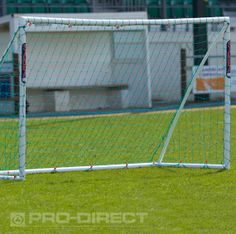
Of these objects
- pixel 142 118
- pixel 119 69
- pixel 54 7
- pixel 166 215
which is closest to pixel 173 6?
pixel 54 7

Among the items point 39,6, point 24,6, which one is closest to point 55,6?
point 39,6

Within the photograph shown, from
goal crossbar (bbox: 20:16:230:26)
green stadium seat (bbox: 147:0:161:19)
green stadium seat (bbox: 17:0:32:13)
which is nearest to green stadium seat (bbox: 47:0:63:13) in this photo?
green stadium seat (bbox: 17:0:32:13)

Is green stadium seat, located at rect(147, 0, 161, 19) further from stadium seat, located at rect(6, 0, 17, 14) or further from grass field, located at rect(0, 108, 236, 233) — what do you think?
grass field, located at rect(0, 108, 236, 233)

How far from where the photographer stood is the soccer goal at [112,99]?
13602 mm

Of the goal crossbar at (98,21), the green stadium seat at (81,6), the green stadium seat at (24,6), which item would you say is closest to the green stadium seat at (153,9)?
the green stadium seat at (81,6)

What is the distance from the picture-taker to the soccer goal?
44.6ft

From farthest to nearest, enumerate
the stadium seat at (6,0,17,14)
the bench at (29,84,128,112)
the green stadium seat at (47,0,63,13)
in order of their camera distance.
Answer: the green stadium seat at (47,0,63,13)
the stadium seat at (6,0,17,14)
the bench at (29,84,128,112)

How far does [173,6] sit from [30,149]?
832 inches

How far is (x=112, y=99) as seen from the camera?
2673 centimetres

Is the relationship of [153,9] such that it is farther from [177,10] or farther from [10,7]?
[10,7]

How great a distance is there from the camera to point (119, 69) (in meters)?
27.2

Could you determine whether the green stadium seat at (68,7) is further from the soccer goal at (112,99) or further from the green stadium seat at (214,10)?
the green stadium seat at (214,10)

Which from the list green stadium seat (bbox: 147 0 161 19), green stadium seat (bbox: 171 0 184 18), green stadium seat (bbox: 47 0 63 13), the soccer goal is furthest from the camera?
green stadium seat (bbox: 171 0 184 18)

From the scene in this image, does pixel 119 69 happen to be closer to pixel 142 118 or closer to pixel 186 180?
pixel 142 118
